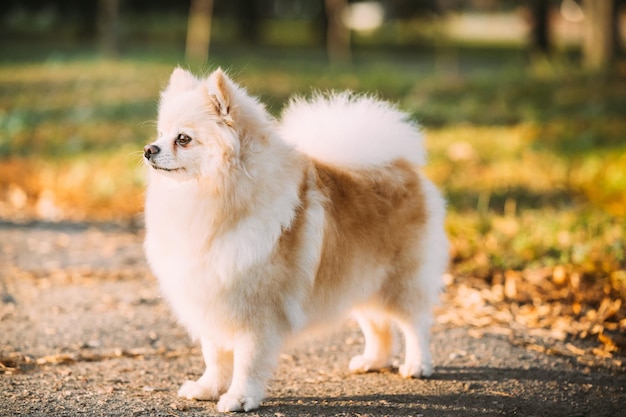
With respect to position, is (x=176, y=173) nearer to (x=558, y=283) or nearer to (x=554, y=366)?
(x=554, y=366)

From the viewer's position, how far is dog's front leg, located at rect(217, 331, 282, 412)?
12.3 ft

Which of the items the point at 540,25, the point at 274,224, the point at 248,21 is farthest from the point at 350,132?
the point at 248,21

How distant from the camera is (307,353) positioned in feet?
15.8

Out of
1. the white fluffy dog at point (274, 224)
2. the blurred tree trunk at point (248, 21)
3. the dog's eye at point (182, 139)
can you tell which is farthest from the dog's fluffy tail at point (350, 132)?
the blurred tree trunk at point (248, 21)

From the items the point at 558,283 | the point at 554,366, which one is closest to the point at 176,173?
the point at 554,366

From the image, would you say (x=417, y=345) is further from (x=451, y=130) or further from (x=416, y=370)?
(x=451, y=130)

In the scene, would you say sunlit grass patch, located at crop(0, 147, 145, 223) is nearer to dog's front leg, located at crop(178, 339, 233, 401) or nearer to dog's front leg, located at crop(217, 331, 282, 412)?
dog's front leg, located at crop(178, 339, 233, 401)

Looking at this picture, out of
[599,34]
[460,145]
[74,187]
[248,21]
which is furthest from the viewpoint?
[248,21]

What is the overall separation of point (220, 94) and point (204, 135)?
0.20 m

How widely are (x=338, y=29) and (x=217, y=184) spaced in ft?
48.4

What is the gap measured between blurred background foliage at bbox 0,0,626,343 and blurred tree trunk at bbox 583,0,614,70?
2cm

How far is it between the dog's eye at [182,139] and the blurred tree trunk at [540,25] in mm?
18982

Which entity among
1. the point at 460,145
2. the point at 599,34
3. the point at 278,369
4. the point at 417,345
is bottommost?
the point at 278,369

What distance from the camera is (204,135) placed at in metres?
3.60
